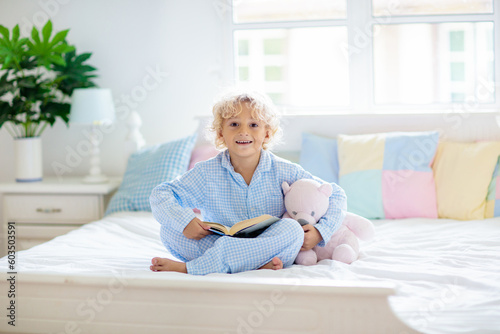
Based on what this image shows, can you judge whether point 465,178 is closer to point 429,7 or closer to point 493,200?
point 493,200

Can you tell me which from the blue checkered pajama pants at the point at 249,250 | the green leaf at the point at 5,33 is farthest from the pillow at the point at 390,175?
the green leaf at the point at 5,33

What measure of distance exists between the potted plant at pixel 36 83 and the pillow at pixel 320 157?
127cm

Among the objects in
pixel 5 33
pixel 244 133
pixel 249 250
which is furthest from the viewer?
pixel 5 33

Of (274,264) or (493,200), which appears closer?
(274,264)

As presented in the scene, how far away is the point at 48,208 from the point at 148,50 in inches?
39.3

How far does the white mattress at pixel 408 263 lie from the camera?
1.30 metres

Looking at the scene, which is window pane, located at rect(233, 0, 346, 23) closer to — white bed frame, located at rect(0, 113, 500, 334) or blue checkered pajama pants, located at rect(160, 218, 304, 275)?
blue checkered pajama pants, located at rect(160, 218, 304, 275)

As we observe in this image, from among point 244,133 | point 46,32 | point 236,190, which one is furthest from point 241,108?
point 46,32

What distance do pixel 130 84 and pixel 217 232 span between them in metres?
1.78

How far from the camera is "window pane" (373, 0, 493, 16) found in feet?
9.46

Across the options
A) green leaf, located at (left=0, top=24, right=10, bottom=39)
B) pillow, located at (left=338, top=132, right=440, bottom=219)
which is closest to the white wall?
green leaf, located at (left=0, top=24, right=10, bottom=39)

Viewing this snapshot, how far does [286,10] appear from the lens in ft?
10.1

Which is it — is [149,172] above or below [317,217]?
above

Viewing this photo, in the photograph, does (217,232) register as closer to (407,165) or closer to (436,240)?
(436,240)
